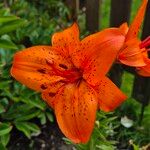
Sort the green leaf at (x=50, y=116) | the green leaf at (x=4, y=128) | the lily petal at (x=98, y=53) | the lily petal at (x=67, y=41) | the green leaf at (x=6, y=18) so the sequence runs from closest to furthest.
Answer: the lily petal at (x=98, y=53), the lily petal at (x=67, y=41), the green leaf at (x=4, y=128), the green leaf at (x=6, y=18), the green leaf at (x=50, y=116)

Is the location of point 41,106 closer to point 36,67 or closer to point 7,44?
point 7,44

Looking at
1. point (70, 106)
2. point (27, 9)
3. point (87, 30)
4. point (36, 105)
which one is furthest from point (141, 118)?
point (70, 106)

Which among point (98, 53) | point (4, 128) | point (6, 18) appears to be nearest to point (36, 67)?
→ point (98, 53)

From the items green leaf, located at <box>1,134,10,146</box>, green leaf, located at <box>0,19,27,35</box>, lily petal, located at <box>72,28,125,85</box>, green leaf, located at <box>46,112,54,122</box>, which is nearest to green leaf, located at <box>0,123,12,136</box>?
green leaf, located at <box>1,134,10,146</box>

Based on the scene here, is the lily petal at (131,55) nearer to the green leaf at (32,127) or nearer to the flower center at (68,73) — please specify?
the flower center at (68,73)

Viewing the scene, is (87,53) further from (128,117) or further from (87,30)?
(87,30)

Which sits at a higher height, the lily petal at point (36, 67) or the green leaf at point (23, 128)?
the lily petal at point (36, 67)

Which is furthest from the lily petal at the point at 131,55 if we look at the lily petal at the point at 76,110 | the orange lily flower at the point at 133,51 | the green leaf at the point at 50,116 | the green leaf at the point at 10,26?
the green leaf at the point at 50,116
